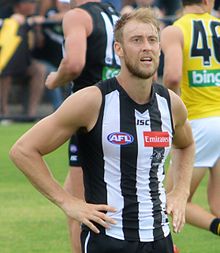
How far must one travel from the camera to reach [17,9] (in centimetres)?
1878

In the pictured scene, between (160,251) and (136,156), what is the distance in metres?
0.53

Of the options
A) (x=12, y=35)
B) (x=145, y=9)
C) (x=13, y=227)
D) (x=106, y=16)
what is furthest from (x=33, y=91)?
(x=145, y=9)

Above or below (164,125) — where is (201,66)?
below

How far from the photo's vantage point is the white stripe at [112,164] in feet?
18.5

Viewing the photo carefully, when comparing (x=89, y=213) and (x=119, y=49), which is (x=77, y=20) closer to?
(x=119, y=49)

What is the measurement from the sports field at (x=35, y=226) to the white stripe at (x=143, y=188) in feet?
10.7

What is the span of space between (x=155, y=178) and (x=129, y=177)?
0.17 meters

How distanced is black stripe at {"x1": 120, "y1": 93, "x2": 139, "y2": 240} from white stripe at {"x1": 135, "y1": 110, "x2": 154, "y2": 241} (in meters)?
0.02

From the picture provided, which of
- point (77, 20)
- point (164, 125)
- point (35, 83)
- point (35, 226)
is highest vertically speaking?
point (77, 20)

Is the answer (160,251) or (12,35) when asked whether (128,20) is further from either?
(12,35)

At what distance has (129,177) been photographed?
567 cm

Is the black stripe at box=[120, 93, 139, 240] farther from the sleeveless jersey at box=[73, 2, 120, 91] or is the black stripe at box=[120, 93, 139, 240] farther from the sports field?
the sports field

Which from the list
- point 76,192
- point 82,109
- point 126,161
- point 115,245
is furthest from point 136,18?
point 76,192

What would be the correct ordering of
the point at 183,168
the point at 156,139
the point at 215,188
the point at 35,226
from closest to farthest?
the point at 156,139 → the point at 183,168 → the point at 215,188 → the point at 35,226
